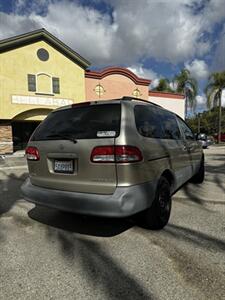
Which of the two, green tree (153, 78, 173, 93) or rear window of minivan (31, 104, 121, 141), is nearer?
rear window of minivan (31, 104, 121, 141)

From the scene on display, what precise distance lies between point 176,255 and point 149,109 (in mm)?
2098

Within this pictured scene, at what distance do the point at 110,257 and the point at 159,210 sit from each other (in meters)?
1.02

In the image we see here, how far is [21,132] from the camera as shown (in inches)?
832

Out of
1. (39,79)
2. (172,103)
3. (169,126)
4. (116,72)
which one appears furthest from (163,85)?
(169,126)

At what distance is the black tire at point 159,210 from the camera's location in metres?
3.53

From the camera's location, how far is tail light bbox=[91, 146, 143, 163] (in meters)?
2.98

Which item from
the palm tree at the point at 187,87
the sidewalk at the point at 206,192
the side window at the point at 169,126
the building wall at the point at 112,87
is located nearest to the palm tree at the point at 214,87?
the palm tree at the point at 187,87

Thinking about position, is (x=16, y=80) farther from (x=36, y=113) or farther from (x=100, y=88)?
(x=100, y=88)

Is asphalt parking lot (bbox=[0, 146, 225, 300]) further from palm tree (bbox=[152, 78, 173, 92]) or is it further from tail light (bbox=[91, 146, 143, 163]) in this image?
palm tree (bbox=[152, 78, 173, 92])

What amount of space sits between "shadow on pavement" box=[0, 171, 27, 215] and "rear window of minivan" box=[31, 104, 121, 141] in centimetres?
212

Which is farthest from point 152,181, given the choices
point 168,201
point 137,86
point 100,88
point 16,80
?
point 137,86

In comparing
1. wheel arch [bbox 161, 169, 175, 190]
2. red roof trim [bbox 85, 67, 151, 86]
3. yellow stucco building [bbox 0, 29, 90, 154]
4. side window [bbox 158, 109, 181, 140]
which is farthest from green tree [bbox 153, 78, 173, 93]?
wheel arch [bbox 161, 169, 175, 190]

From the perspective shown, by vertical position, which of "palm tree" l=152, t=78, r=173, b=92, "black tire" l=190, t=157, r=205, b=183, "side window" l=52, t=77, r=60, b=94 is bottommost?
"black tire" l=190, t=157, r=205, b=183

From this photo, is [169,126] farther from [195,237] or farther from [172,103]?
[172,103]
